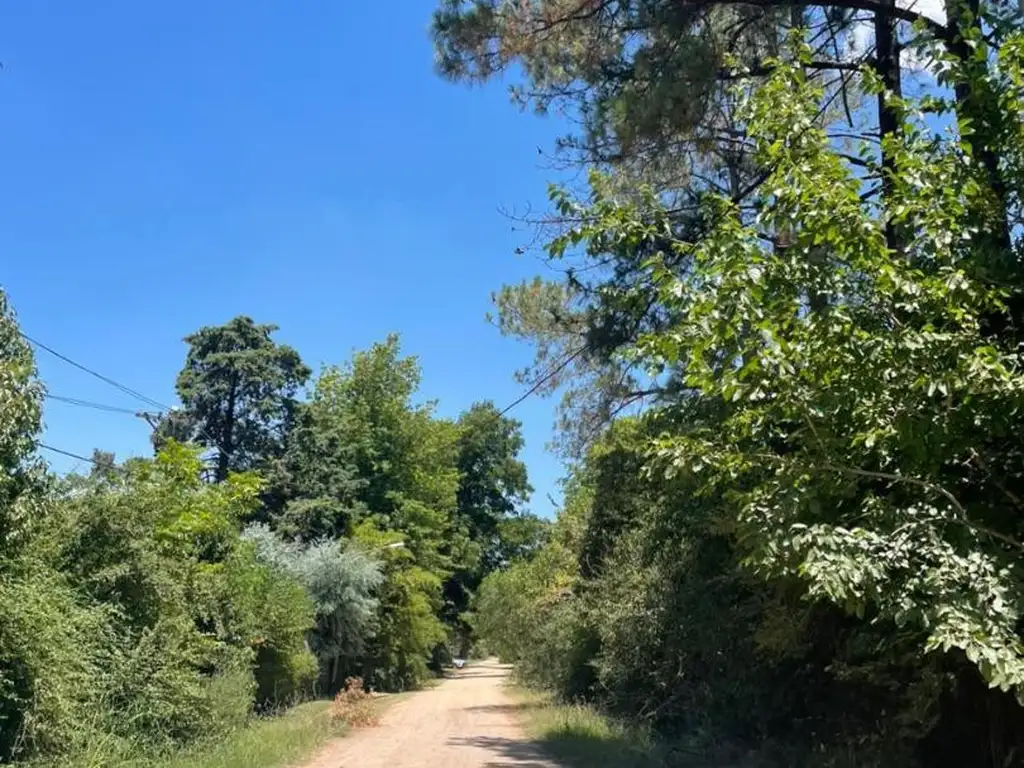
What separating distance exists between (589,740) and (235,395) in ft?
113

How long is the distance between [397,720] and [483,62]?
65.7 feet

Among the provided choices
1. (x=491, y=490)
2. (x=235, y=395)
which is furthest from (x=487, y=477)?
(x=235, y=395)

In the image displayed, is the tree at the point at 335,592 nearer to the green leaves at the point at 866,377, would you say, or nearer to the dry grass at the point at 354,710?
the dry grass at the point at 354,710

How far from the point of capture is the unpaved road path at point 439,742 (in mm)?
16844

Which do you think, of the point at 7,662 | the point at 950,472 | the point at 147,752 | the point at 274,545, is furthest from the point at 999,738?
the point at 274,545

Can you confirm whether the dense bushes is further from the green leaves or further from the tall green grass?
the green leaves

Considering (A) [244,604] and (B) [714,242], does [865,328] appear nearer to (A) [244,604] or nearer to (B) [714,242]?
(B) [714,242]

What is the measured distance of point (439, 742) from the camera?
2070 cm

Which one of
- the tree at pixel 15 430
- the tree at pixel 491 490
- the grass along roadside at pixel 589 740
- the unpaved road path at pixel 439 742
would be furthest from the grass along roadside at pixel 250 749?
the tree at pixel 491 490

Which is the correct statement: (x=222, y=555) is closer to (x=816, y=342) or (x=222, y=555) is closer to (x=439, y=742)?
(x=439, y=742)

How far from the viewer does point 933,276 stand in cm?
649

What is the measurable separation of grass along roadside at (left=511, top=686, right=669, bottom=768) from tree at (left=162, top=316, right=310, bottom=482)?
2601 centimetres

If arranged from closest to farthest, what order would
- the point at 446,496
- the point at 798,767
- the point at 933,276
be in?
the point at 933,276 → the point at 798,767 → the point at 446,496

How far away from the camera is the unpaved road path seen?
16.8 m
